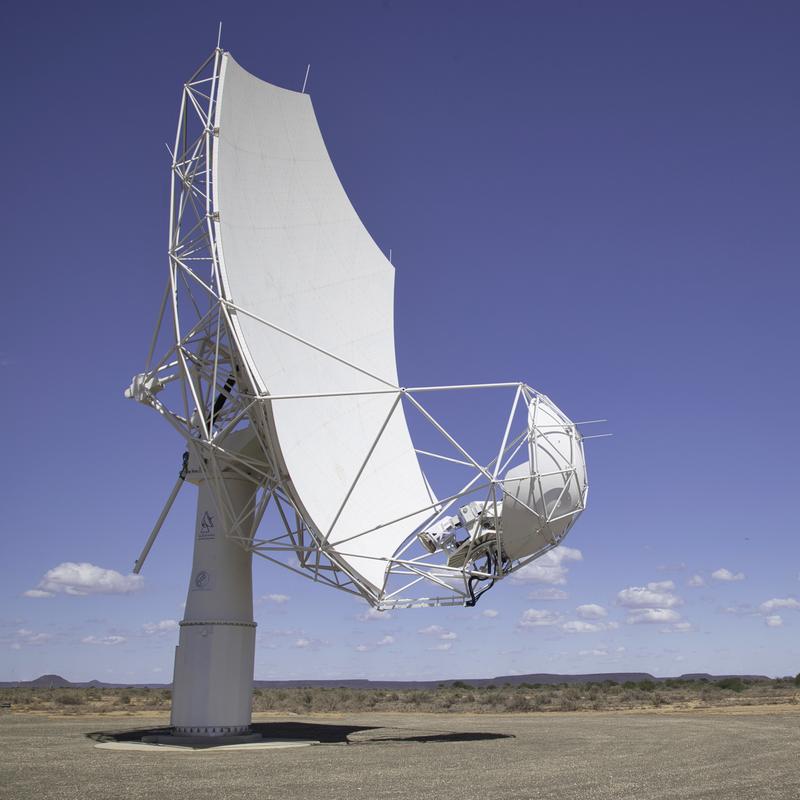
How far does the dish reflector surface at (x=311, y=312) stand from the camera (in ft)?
72.3

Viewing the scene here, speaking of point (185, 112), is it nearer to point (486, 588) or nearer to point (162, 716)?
point (486, 588)

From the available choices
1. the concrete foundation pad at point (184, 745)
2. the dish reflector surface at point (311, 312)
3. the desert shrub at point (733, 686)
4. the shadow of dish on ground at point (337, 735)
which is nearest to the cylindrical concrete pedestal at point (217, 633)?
the concrete foundation pad at point (184, 745)

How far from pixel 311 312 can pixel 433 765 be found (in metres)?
12.9

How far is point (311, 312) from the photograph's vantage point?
26.0 meters

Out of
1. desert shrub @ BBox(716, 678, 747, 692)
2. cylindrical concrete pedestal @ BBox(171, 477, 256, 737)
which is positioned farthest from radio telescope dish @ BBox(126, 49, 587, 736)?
desert shrub @ BBox(716, 678, 747, 692)

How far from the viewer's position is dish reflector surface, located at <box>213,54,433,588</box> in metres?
22.0

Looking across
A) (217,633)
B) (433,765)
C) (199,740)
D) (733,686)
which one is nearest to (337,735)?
(199,740)

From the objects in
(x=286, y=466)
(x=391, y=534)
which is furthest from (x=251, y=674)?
(x=286, y=466)

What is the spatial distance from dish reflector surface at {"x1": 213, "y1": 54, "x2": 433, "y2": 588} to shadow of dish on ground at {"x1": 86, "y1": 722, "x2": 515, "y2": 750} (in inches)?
219

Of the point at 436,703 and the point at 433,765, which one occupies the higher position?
the point at 433,765

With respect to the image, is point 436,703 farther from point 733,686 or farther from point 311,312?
point 311,312

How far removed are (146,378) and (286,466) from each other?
19.3 ft

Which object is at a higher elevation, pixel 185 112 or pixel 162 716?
pixel 185 112

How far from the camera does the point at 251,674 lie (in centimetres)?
2470
